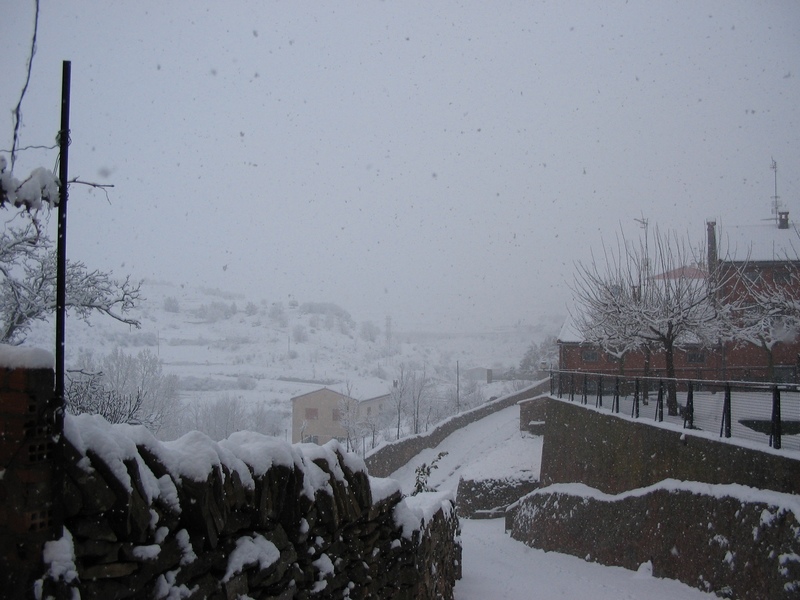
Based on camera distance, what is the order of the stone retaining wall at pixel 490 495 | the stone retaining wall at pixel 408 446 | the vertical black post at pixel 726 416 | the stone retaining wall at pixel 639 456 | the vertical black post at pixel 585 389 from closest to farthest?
the stone retaining wall at pixel 639 456, the vertical black post at pixel 726 416, the vertical black post at pixel 585 389, the stone retaining wall at pixel 490 495, the stone retaining wall at pixel 408 446

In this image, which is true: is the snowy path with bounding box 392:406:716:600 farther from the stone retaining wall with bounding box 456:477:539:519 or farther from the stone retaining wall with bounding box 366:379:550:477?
the stone retaining wall with bounding box 366:379:550:477

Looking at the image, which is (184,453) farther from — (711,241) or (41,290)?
(711,241)

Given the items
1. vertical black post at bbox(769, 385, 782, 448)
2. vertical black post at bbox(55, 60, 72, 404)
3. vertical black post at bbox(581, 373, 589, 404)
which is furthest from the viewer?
vertical black post at bbox(581, 373, 589, 404)

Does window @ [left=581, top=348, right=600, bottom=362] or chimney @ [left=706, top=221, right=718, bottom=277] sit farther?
window @ [left=581, top=348, right=600, bottom=362]

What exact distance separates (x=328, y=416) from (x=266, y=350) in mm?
37282

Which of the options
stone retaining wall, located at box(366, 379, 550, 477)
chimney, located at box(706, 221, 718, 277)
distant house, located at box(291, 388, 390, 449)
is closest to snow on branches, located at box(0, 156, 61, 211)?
chimney, located at box(706, 221, 718, 277)

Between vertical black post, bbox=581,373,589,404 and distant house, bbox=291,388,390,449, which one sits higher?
vertical black post, bbox=581,373,589,404

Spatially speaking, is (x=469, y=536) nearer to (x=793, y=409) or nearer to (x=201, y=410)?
(x=793, y=409)

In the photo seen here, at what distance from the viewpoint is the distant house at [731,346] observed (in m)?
23.4

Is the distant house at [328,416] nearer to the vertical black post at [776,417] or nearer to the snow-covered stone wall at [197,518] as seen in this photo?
the vertical black post at [776,417]

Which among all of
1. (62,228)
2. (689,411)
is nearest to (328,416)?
(689,411)

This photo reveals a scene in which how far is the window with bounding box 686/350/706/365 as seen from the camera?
27781mm

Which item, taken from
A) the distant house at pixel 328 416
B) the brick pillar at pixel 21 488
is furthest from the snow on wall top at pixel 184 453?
the distant house at pixel 328 416

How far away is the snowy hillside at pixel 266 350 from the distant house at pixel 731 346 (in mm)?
20556
